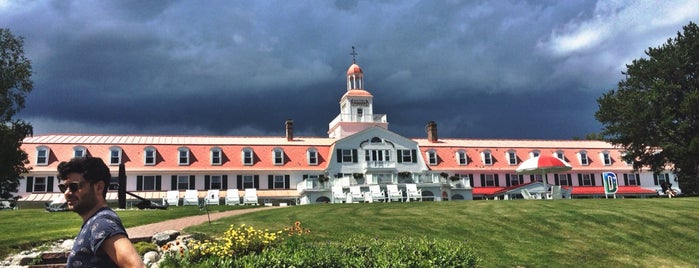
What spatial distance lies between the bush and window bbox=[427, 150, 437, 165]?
40453mm

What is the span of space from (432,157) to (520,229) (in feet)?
112

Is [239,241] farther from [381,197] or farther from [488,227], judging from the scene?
[381,197]

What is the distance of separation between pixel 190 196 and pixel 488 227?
27.1 m

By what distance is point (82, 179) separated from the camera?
407 cm

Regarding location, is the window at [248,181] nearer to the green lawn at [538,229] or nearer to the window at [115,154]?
the window at [115,154]

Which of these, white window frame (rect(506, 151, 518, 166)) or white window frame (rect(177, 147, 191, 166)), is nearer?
white window frame (rect(177, 147, 191, 166))

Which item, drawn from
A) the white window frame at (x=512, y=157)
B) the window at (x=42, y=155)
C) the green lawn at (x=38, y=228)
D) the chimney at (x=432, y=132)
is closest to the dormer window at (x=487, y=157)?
the white window frame at (x=512, y=157)

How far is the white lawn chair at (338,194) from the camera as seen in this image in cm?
4297

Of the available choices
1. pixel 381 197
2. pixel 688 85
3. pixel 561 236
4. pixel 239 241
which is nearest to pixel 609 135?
pixel 688 85

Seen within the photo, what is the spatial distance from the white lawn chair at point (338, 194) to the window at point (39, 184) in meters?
22.7

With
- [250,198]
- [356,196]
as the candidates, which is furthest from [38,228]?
[356,196]

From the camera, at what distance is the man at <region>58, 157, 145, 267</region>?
12.3 ft

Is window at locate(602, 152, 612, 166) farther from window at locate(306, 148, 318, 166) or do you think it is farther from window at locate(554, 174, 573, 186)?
window at locate(306, 148, 318, 166)

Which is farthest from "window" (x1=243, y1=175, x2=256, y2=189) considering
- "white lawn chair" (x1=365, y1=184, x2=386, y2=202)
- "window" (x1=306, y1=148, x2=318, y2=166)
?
"white lawn chair" (x1=365, y1=184, x2=386, y2=202)
